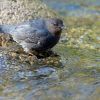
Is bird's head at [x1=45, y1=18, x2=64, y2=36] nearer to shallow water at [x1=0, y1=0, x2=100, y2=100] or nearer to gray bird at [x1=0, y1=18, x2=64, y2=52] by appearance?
gray bird at [x1=0, y1=18, x2=64, y2=52]

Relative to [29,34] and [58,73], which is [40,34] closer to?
[29,34]

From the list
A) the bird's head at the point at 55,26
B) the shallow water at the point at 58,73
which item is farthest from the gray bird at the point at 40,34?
the shallow water at the point at 58,73

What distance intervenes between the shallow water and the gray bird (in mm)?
224

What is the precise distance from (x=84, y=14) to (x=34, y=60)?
20.2 feet

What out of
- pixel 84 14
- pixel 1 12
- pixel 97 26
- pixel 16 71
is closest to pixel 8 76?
pixel 16 71

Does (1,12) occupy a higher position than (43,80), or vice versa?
(1,12)

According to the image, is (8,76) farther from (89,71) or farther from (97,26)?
(97,26)

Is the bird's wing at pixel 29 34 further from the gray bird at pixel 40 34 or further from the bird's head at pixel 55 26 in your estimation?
the bird's head at pixel 55 26

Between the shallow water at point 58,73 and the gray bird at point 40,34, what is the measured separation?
0.73 feet

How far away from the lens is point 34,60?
8.29 metres

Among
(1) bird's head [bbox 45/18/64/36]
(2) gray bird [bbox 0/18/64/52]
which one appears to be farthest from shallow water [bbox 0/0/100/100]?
(1) bird's head [bbox 45/18/64/36]

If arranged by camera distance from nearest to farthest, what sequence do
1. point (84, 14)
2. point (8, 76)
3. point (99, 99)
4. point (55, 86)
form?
point (99, 99) → point (55, 86) → point (8, 76) → point (84, 14)

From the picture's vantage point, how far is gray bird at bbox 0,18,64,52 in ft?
27.2

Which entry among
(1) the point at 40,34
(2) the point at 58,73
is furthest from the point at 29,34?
(2) the point at 58,73
